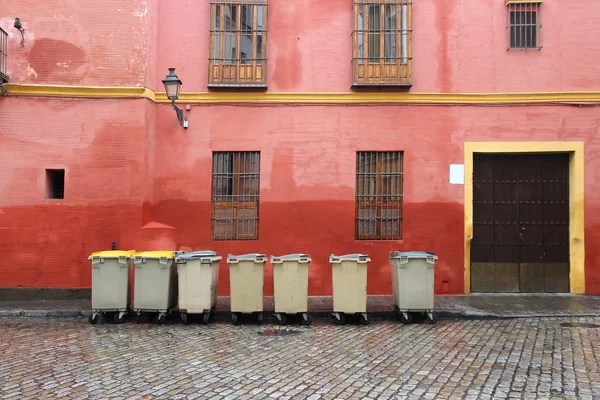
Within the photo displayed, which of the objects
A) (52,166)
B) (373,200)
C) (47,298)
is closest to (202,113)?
(52,166)

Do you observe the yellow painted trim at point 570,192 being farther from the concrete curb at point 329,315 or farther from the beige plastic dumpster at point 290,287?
the beige plastic dumpster at point 290,287

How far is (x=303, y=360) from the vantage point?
18.2 feet

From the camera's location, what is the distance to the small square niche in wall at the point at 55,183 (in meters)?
9.58

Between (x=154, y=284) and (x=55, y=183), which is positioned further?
(x=55, y=183)

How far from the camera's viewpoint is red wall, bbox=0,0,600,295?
9461mm

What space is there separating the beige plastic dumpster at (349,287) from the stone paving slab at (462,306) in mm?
570

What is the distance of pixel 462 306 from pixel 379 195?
9.34 feet

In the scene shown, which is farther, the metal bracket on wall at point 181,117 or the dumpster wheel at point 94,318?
the metal bracket on wall at point 181,117

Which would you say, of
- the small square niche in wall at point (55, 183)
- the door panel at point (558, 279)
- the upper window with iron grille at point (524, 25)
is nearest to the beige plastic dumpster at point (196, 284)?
the small square niche in wall at point (55, 183)

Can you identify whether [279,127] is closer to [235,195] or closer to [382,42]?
[235,195]

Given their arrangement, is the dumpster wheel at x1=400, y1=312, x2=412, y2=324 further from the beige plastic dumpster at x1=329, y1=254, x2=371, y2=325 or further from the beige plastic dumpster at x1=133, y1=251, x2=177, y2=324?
the beige plastic dumpster at x1=133, y1=251, x2=177, y2=324

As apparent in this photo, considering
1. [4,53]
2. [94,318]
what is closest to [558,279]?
[94,318]

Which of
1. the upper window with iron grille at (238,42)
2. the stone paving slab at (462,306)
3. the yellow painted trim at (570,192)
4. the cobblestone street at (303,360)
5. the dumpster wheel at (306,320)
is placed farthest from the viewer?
the upper window with iron grille at (238,42)

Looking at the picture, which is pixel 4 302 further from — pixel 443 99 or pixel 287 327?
pixel 443 99
